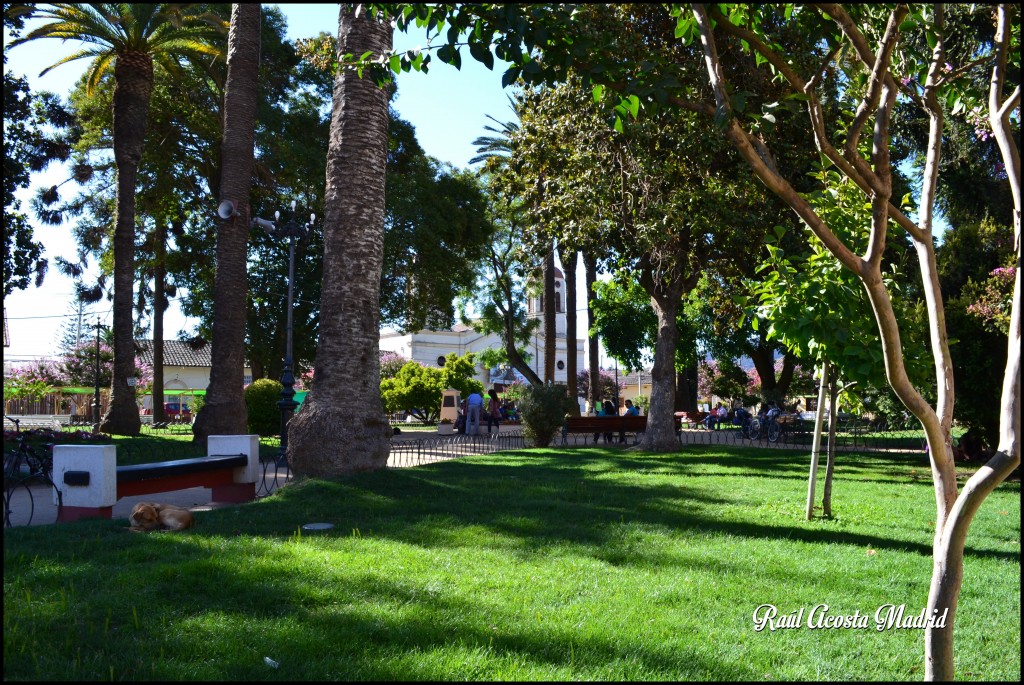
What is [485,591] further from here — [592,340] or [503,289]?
[592,340]

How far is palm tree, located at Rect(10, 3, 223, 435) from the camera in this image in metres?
19.3

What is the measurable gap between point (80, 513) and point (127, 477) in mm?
606

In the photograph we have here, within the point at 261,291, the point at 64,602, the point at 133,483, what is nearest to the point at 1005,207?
the point at 133,483

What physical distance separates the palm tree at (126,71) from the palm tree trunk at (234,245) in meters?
3.71

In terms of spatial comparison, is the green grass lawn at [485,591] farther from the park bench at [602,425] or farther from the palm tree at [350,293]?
the park bench at [602,425]

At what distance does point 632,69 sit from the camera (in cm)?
434

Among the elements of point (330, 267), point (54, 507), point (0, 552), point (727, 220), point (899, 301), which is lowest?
point (54, 507)

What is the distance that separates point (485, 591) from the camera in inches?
213

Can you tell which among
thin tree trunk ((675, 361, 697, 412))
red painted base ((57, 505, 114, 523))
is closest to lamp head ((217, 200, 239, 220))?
red painted base ((57, 505, 114, 523))

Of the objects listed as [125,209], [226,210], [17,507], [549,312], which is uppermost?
[125,209]

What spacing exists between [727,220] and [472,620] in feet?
41.4

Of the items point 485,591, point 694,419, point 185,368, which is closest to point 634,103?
point 485,591

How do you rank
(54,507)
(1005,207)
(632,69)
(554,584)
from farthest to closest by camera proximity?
(1005,207), (54,507), (554,584), (632,69)

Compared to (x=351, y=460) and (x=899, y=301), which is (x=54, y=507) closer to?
(x=351, y=460)
